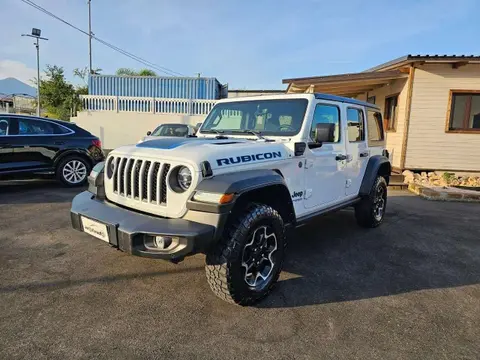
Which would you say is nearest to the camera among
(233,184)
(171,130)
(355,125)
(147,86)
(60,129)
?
(233,184)

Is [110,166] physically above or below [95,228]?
above

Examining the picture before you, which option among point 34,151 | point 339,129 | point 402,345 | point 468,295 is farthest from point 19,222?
point 468,295

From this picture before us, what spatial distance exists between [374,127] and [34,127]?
6470mm

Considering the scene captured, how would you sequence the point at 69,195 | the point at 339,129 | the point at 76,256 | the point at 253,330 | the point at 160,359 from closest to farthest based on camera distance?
1. the point at 160,359
2. the point at 253,330
3. the point at 76,256
4. the point at 339,129
5. the point at 69,195

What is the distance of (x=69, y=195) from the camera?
6.79 meters

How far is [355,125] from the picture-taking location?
15.2 feet

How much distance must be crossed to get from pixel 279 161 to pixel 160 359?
1893 mm

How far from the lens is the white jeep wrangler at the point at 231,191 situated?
2.50 metres

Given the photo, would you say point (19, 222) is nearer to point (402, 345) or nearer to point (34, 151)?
point (34, 151)

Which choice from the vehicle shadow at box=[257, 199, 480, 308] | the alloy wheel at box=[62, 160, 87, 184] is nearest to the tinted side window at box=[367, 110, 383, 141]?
the vehicle shadow at box=[257, 199, 480, 308]

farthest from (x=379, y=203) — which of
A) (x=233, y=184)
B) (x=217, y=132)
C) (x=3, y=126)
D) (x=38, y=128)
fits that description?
(x=3, y=126)

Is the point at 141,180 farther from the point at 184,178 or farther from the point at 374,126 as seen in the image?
the point at 374,126

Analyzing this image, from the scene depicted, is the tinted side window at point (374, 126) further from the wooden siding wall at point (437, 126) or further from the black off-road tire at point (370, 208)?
the wooden siding wall at point (437, 126)

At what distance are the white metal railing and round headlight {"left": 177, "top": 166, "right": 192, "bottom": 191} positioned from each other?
1424cm
